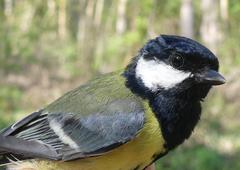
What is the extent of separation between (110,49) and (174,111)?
943 centimetres

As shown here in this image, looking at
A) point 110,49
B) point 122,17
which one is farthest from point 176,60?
point 122,17

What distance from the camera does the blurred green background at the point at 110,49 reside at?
23.1 ft

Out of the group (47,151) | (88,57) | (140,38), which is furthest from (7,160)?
(88,57)

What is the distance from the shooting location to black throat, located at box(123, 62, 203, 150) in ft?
7.69

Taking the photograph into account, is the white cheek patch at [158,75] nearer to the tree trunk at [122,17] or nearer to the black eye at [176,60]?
the black eye at [176,60]

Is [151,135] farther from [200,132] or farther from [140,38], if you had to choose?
[140,38]

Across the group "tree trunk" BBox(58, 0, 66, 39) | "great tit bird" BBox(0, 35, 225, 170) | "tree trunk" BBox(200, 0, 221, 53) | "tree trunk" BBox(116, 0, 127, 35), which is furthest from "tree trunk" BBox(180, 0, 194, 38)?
"tree trunk" BBox(58, 0, 66, 39)

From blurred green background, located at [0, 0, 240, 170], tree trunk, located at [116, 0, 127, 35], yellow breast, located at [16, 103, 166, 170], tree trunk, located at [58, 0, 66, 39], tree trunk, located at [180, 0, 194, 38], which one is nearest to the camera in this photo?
yellow breast, located at [16, 103, 166, 170]

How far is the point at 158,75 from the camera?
94.2 inches

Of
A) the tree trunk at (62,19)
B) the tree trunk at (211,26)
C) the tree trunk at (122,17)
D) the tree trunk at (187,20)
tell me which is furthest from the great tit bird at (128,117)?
the tree trunk at (62,19)

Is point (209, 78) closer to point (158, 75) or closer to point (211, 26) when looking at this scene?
point (158, 75)

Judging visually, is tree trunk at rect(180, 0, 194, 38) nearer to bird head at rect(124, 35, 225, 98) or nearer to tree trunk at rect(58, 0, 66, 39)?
bird head at rect(124, 35, 225, 98)

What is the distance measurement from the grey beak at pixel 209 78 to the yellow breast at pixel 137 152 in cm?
27

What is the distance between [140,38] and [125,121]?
7.62 meters
